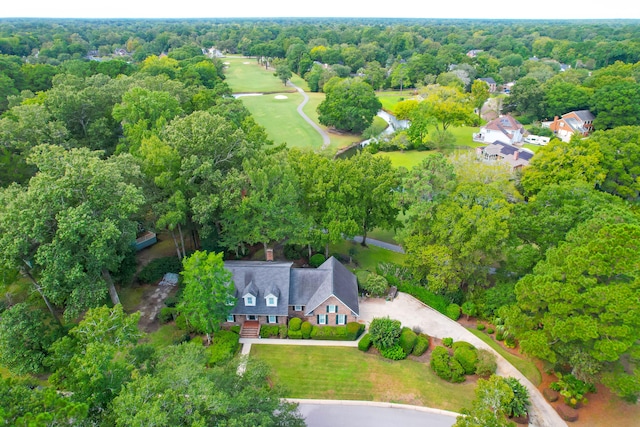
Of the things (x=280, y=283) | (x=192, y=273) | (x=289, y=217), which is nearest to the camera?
(x=192, y=273)

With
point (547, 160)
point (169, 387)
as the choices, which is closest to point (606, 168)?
point (547, 160)

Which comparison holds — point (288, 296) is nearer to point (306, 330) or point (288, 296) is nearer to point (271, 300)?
point (271, 300)

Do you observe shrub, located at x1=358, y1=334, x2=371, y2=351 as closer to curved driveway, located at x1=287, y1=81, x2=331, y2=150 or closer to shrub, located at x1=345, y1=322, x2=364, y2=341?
shrub, located at x1=345, y1=322, x2=364, y2=341

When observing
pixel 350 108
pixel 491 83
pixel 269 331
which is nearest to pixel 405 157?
pixel 350 108

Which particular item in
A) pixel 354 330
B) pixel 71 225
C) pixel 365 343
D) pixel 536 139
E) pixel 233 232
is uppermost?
pixel 71 225

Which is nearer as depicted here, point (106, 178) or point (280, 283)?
point (106, 178)

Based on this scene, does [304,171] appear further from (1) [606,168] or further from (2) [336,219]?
(1) [606,168]

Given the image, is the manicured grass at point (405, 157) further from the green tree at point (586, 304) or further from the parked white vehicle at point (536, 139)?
the green tree at point (586, 304)
